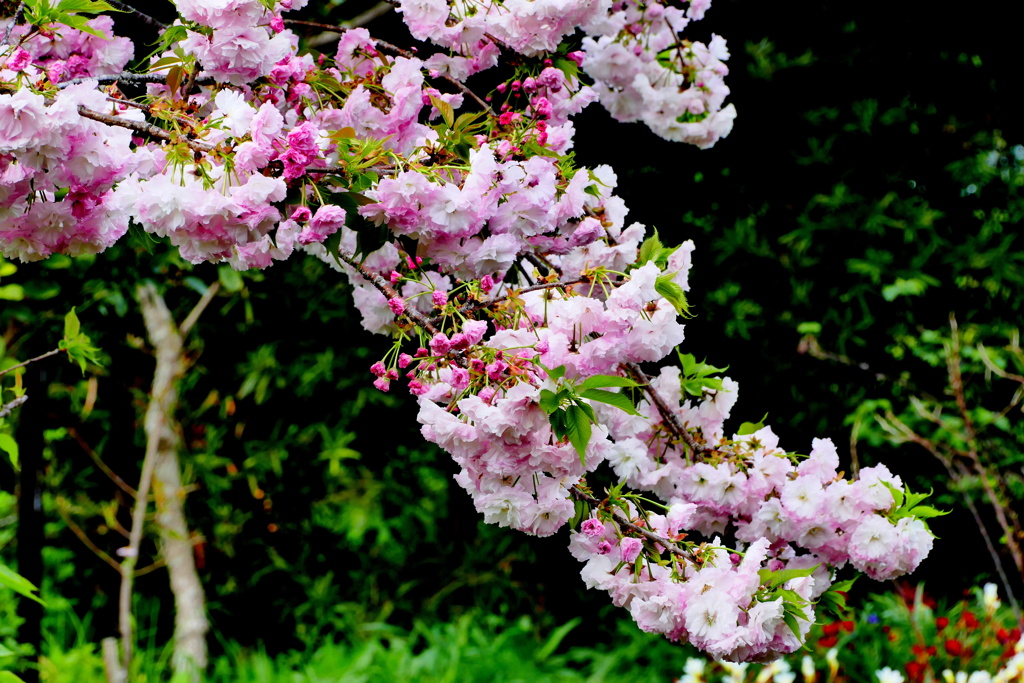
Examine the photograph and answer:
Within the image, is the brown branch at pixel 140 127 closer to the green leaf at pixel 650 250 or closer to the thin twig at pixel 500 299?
the thin twig at pixel 500 299

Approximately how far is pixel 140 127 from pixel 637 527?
31.9 inches

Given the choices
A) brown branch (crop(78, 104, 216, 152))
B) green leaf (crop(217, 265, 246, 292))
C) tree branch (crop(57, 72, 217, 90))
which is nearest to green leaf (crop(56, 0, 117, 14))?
brown branch (crop(78, 104, 216, 152))

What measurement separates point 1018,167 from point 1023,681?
1688 millimetres

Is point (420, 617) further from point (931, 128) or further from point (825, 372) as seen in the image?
point (931, 128)

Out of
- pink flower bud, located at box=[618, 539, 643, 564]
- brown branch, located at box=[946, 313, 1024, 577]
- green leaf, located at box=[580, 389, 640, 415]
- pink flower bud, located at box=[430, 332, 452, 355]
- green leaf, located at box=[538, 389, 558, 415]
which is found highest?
green leaf, located at box=[580, 389, 640, 415]

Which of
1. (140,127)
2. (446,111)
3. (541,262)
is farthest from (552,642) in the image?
(140,127)

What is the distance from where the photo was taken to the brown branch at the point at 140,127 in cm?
94

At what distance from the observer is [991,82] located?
Answer: 2760mm

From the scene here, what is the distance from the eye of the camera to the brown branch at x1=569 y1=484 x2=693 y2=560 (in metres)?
1.13

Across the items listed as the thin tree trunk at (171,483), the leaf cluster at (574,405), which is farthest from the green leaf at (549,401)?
the thin tree trunk at (171,483)

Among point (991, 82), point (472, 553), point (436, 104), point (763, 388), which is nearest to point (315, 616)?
point (472, 553)

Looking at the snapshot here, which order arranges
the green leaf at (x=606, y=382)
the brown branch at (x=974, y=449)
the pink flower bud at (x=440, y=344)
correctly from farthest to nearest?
1. the brown branch at (x=974, y=449)
2. the pink flower bud at (x=440, y=344)
3. the green leaf at (x=606, y=382)

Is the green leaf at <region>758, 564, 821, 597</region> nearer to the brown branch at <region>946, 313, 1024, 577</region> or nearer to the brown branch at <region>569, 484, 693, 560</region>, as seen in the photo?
the brown branch at <region>569, 484, 693, 560</region>

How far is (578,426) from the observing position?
90 centimetres
